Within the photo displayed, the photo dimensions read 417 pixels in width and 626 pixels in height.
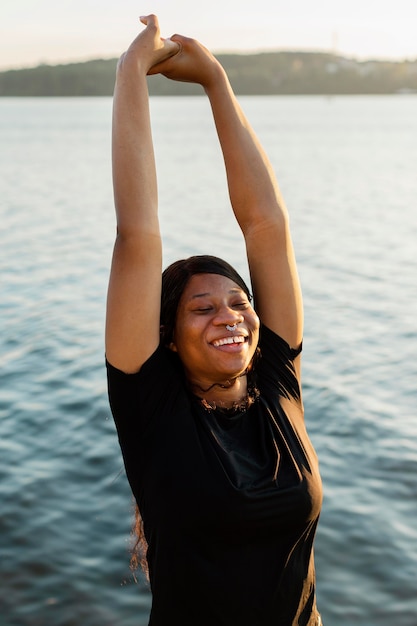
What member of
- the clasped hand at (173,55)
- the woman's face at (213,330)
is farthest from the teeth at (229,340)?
the clasped hand at (173,55)

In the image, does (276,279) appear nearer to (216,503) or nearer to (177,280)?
(177,280)

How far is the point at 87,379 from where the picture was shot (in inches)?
434

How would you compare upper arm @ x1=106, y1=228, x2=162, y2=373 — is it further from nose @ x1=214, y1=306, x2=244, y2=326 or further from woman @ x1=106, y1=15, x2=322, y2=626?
nose @ x1=214, y1=306, x2=244, y2=326

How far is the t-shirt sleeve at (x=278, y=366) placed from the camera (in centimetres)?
288

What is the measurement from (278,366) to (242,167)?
29.3 inches

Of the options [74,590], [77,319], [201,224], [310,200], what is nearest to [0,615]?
[74,590]

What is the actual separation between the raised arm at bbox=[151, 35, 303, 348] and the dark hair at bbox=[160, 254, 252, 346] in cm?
20

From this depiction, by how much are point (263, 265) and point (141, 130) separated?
66cm

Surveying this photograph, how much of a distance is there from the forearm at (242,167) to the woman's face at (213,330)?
15.5 inches

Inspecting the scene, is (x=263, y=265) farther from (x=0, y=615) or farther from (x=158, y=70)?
(x=0, y=615)

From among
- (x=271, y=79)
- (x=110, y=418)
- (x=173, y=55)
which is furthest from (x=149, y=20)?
(x=271, y=79)

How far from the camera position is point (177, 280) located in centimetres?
287

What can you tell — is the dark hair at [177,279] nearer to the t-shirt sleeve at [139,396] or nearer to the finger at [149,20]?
the t-shirt sleeve at [139,396]

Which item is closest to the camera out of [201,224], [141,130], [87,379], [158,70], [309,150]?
[141,130]
